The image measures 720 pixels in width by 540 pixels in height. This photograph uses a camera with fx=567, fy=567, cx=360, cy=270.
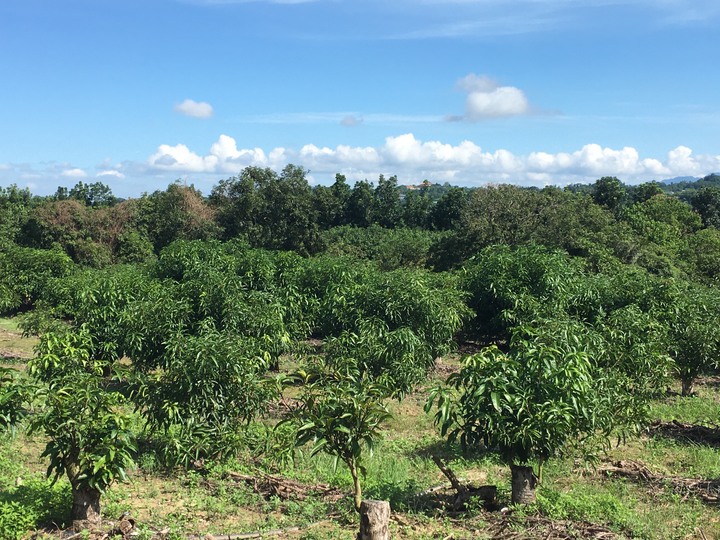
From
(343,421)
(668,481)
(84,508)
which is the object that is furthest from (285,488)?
(668,481)

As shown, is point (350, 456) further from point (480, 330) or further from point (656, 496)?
point (480, 330)

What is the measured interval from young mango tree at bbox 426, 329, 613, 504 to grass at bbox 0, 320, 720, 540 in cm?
85

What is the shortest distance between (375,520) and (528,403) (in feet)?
6.83

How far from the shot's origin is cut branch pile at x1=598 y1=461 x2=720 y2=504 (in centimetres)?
721

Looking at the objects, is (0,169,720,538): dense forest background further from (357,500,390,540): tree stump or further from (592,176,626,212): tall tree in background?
(592,176,626,212): tall tree in background

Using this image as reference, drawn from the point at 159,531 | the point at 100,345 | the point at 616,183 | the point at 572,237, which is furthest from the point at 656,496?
the point at 616,183

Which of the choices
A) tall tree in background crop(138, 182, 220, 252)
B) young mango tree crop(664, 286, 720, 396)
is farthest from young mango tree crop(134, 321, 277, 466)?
tall tree in background crop(138, 182, 220, 252)

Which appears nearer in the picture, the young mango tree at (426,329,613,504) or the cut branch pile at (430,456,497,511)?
the young mango tree at (426,329,613,504)

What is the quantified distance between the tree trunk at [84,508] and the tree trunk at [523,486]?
4.46 meters

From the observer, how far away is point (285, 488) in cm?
706

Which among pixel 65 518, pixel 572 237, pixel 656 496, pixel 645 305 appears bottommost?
pixel 656 496

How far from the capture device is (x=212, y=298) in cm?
1223

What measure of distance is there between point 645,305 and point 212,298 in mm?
10006

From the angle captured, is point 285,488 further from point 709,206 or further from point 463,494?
point 709,206
